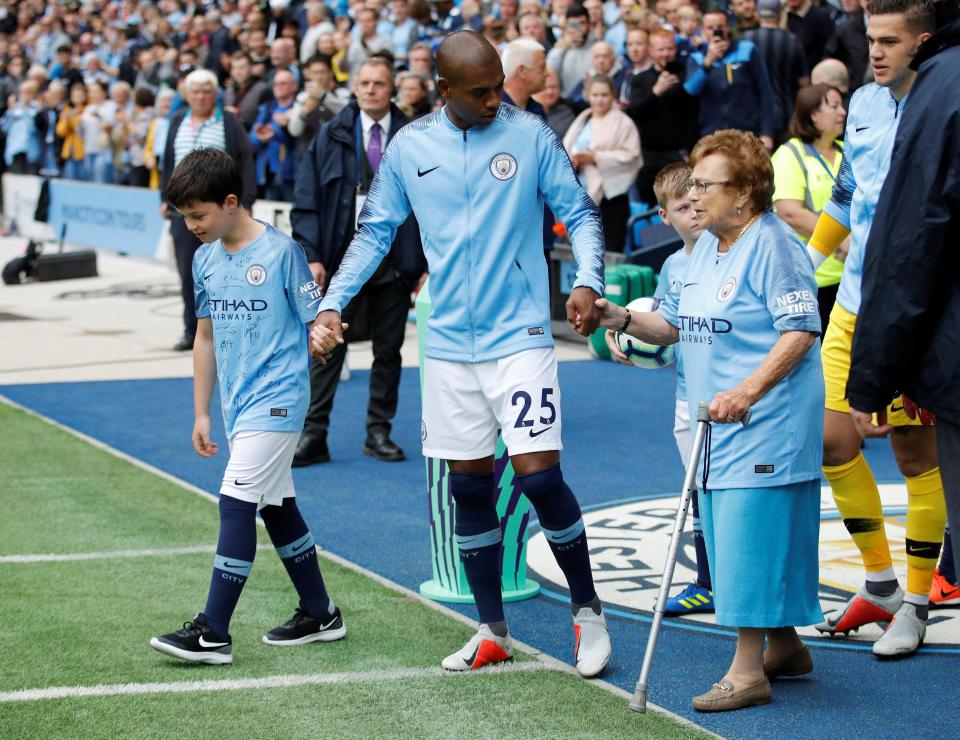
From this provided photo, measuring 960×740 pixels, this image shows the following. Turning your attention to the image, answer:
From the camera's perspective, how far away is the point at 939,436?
12.0 ft

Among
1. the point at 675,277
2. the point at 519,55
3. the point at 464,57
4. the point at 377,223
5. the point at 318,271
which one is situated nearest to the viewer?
the point at 464,57

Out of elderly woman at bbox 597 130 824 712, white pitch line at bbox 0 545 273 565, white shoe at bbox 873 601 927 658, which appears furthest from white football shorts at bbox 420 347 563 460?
white pitch line at bbox 0 545 273 565

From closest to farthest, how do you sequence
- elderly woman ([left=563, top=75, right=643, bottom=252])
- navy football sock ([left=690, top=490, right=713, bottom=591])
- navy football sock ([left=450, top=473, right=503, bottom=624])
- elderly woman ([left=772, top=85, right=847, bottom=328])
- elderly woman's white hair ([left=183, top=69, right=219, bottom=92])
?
navy football sock ([left=450, top=473, right=503, bottom=624])
navy football sock ([left=690, top=490, right=713, bottom=591])
elderly woman ([left=772, top=85, right=847, bottom=328])
elderly woman's white hair ([left=183, top=69, right=219, bottom=92])
elderly woman ([left=563, top=75, right=643, bottom=252])

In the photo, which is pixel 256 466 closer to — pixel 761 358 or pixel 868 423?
pixel 761 358

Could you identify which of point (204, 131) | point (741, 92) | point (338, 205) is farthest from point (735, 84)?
point (338, 205)

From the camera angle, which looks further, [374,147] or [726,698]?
[374,147]

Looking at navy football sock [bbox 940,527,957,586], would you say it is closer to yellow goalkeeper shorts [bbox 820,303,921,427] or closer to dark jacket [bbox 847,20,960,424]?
yellow goalkeeper shorts [bbox 820,303,921,427]

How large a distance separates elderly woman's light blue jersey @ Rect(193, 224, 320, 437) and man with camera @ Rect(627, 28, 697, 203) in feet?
28.8

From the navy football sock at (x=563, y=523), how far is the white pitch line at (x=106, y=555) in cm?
196

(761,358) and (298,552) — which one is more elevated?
(761,358)

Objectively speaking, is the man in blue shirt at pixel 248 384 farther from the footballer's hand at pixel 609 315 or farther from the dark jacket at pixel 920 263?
the dark jacket at pixel 920 263

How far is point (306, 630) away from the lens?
17.5 feet

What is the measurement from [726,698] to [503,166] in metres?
1.82

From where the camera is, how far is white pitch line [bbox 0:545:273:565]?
21.2 feet
